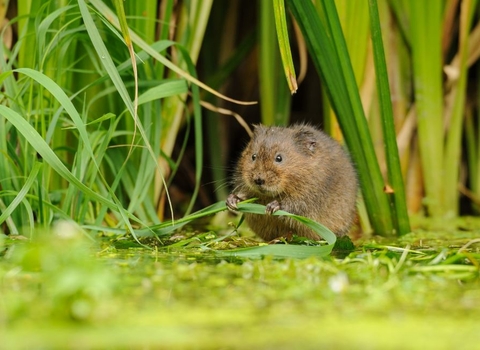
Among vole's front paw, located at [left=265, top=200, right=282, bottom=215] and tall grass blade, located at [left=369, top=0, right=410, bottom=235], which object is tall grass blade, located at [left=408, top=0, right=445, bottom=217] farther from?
vole's front paw, located at [left=265, top=200, right=282, bottom=215]

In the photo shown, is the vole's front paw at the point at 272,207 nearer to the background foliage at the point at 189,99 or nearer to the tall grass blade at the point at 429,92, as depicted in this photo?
the background foliage at the point at 189,99

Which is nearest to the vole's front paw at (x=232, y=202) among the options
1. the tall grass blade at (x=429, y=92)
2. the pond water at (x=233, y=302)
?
the pond water at (x=233, y=302)

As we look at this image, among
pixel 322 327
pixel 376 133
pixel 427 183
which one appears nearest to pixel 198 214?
pixel 322 327

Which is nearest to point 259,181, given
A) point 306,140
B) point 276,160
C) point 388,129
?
point 276,160

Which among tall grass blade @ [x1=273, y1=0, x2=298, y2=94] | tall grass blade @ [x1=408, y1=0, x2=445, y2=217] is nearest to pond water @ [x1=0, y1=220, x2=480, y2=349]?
tall grass blade @ [x1=273, y1=0, x2=298, y2=94]

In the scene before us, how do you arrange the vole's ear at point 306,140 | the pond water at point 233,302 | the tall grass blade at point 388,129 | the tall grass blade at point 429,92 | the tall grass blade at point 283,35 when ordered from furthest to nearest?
the tall grass blade at point 429,92
the vole's ear at point 306,140
the tall grass blade at point 388,129
the tall grass blade at point 283,35
the pond water at point 233,302

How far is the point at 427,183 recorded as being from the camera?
202 inches

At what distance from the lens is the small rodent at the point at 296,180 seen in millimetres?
3962

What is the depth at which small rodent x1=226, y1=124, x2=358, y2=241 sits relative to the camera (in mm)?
3962

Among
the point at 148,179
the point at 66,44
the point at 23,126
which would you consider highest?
the point at 66,44

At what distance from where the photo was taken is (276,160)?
403 cm

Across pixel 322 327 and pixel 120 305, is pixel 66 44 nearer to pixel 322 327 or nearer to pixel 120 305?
pixel 120 305

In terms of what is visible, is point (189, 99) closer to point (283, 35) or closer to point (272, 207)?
point (272, 207)

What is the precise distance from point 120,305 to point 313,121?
4.24 meters
